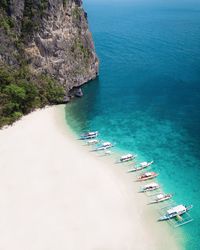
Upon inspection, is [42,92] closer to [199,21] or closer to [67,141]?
[67,141]

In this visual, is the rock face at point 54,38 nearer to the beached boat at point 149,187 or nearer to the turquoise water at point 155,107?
Answer: the turquoise water at point 155,107

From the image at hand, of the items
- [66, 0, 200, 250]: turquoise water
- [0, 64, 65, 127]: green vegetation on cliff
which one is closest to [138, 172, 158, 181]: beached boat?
[66, 0, 200, 250]: turquoise water

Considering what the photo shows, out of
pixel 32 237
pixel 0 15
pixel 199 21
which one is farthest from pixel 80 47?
pixel 199 21

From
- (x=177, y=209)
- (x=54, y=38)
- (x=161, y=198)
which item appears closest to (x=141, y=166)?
(x=161, y=198)

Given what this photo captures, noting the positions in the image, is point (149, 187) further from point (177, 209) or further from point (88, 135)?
point (88, 135)

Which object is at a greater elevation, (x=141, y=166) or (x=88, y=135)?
(x=88, y=135)

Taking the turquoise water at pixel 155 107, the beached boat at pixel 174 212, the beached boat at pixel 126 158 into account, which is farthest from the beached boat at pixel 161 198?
the beached boat at pixel 126 158
